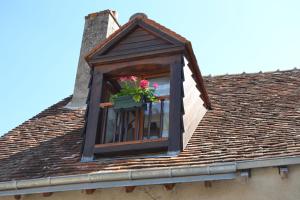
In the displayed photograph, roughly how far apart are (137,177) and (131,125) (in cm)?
143

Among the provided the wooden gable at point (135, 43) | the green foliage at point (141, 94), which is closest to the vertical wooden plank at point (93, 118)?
the wooden gable at point (135, 43)

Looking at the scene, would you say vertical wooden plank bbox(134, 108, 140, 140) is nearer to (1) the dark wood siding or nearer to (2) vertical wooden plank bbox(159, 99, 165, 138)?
(2) vertical wooden plank bbox(159, 99, 165, 138)

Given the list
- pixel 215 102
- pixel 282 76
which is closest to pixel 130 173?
pixel 215 102

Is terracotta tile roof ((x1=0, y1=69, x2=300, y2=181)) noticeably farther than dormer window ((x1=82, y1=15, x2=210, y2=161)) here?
No

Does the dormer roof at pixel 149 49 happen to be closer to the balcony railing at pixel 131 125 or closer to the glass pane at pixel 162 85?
the glass pane at pixel 162 85

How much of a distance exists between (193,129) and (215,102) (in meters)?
1.44

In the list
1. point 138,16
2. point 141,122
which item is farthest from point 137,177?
point 138,16

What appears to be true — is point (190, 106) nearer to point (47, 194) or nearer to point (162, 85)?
point (162, 85)

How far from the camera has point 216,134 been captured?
727cm

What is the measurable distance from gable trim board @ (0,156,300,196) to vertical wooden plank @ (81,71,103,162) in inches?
31.0

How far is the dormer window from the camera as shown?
7.10 m

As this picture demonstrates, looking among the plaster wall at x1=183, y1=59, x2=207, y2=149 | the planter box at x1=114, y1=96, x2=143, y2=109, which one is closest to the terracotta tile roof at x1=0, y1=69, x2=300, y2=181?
the plaster wall at x1=183, y1=59, x2=207, y2=149

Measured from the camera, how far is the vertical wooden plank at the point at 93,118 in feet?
24.1

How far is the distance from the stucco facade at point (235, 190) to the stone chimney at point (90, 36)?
3986 mm
